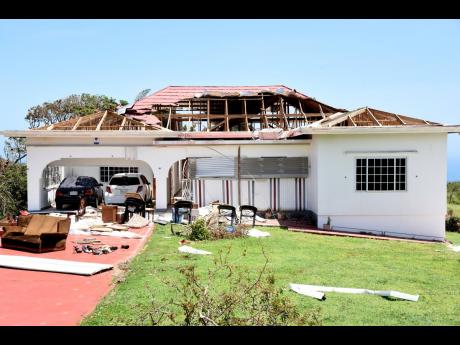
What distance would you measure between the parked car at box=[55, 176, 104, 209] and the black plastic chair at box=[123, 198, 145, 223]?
243 centimetres

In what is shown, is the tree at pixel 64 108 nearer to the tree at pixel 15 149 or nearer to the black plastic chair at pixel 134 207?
the tree at pixel 15 149

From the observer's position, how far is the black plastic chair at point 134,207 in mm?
17312

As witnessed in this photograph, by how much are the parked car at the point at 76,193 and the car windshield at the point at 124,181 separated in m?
1.13

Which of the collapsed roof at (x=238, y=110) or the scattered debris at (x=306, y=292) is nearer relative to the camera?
the scattered debris at (x=306, y=292)

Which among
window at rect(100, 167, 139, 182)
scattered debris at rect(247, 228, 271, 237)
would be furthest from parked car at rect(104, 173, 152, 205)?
scattered debris at rect(247, 228, 271, 237)

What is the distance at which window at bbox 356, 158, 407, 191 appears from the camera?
18.3m

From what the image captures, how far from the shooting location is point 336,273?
33.9ft

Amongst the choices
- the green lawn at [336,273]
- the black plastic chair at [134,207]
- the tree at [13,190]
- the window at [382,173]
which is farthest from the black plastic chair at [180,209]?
the tree at [13,190]

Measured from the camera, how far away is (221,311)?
18.2 ft

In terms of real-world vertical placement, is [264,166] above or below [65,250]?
above

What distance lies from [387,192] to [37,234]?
12.6m

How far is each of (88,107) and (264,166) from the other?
85.1 ft
